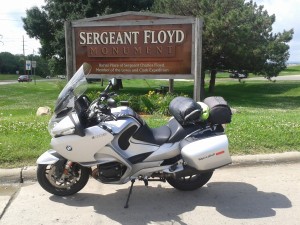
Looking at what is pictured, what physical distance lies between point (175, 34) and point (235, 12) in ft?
38.6

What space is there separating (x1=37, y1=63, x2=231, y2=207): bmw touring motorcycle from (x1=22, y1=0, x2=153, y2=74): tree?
2209 cm

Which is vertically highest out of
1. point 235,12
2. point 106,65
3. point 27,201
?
point 235,12

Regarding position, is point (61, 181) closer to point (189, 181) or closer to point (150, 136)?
point (150, 136)

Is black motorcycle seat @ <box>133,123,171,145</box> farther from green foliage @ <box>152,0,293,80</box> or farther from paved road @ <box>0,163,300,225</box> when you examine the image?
green foliage @ <box>152,0,293,80</box>

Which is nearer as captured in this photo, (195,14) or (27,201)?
(27,201)

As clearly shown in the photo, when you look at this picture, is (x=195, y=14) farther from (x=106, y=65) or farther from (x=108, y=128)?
(x=108, y=128)

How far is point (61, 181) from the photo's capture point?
4305 millimetres

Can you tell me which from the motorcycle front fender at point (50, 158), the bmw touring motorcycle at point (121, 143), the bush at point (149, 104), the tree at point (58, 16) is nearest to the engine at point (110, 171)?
the bmw touring motorcycle at point (121, 143)

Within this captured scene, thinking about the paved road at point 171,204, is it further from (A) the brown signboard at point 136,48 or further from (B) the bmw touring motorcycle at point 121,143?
(A) the brown signboard at point 136,48

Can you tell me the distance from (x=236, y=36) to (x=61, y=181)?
17.8 m

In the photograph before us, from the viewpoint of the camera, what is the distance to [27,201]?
4262 millimetres

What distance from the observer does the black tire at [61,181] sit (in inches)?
168

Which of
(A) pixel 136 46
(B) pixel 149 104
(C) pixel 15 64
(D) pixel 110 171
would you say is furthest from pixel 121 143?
(C) pixel 15 64

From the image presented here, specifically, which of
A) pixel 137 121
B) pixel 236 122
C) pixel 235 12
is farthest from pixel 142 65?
pixel 235 12
